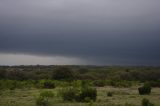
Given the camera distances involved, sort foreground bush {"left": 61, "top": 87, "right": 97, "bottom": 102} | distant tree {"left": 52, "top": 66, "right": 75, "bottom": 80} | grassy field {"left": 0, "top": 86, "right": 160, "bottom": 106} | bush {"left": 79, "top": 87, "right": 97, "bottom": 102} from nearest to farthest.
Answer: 1. grassy field {"left": 0, "top": 86, "right": 160, "bottom": 106}
2. foreground bush {"left": 61, "top": 87, "right": 97, "bottom": 102}
3. bush {"left": 79, "top": 87, "right": 97, "bottom": 102}
4. distant tree {"left": 52, "top": 66, "right": 75, "bottom": 80}

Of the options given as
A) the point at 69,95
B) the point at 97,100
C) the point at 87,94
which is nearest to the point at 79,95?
the point at 87,94

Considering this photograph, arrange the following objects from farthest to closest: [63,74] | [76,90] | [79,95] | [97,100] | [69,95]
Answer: [63,74]
[76,90]
[79,95]
[69,95]
[97,100]

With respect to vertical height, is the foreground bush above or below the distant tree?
below

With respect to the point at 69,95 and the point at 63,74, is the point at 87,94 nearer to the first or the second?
the point at 69,95

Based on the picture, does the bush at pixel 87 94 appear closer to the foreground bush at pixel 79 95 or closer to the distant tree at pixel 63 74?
the foreground bush at pixel 79 95

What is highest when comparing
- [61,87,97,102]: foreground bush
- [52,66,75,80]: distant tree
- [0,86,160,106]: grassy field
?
[52,66,75,80]: distant tree

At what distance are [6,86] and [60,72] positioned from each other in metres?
38.3

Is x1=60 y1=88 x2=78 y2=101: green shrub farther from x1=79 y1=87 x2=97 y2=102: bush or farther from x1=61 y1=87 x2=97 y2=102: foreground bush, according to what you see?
x1=79 y1=87 x2=97 y2=102: bush

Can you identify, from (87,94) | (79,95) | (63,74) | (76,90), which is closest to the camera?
(79,95)

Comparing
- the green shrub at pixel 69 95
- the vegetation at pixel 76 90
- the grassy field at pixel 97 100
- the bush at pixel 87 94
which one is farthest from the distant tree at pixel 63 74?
the bush at pixel 87 94

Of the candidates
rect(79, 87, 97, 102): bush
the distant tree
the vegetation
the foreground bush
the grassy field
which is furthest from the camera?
the distant tree

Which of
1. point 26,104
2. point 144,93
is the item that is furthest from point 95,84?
point 26,104

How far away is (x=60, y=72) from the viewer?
93562 mm

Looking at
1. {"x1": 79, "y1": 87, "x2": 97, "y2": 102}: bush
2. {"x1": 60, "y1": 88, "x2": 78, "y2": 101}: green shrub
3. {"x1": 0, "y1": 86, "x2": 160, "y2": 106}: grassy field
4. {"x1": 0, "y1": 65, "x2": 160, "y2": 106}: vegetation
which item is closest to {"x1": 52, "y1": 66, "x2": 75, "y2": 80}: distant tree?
{"x1": 0, "y1": 65, "x2": 160, "y2": 106}: vegetation
